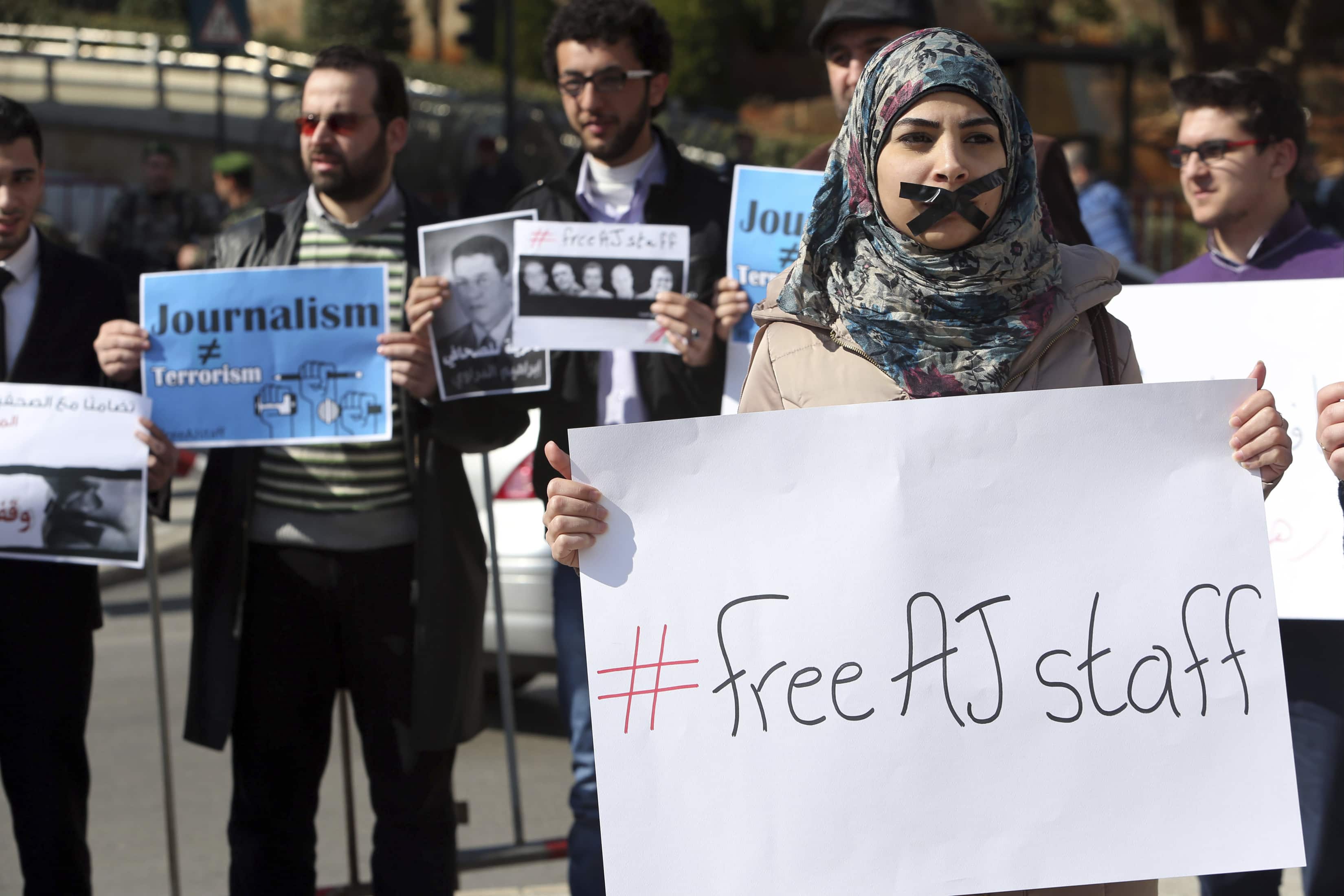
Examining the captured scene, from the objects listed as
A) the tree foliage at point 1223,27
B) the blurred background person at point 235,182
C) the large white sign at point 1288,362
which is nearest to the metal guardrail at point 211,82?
the tree foliage at point 1223,27

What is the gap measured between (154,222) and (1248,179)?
9851 millimetres

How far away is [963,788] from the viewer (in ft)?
7.04

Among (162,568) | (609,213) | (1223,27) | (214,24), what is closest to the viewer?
(609,213)

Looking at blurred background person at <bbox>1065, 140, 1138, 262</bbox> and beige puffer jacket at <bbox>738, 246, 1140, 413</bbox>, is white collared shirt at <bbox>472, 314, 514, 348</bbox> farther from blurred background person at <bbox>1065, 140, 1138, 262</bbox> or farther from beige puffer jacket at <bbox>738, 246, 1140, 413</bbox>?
blurred background person at <bbox>1065, 140, 1138, 262</bbox>

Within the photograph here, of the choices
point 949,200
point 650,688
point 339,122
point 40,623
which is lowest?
point 650,688

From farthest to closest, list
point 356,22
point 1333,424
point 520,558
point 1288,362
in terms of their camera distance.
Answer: point 356,22 → point 520,558 → point 1288,362 → point 1333,424

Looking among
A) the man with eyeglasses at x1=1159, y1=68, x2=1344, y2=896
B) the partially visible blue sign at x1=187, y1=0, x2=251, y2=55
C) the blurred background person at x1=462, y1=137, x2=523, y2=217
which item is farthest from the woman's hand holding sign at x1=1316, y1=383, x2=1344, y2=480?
the blurred background person at x1=462, y1=137, x2=523, y2=217

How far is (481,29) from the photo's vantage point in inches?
671

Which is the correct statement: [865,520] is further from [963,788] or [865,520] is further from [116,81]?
[116,81]

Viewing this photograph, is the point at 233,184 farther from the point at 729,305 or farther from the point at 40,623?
the point at 729,305

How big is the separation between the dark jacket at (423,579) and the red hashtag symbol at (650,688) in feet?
4.58

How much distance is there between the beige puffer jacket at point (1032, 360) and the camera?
7.28 feet

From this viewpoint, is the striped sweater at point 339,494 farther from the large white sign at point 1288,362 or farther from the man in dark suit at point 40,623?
the large white sign at point 1288,362

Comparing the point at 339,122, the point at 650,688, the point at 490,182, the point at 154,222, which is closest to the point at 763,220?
the point at 339,122
